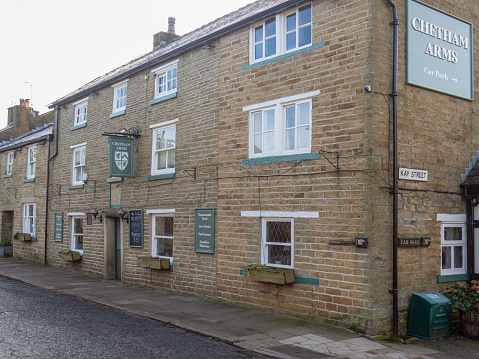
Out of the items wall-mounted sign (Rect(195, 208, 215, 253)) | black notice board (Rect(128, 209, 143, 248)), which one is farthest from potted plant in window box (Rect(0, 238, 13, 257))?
wall-mounted sign (Rect(195, 208, 215, 253))

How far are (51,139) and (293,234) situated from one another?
13.9 meters

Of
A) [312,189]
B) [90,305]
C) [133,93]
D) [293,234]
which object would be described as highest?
[133,93]

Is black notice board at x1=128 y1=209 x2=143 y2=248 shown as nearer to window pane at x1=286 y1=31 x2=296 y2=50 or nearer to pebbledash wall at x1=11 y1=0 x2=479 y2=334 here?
pebbledash wall at x1=11 y1=0 x2=479 y2=334

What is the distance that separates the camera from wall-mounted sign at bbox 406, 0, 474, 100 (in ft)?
33.5

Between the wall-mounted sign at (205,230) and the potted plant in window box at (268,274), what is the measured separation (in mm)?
1568

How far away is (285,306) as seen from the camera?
34.7 ft

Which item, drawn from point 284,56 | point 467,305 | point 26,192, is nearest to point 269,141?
point 284,56

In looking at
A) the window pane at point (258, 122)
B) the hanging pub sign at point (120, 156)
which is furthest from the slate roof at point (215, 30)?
the hanging pub sign at point (120, 156)

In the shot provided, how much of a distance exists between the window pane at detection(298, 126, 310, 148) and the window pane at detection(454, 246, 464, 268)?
3.99m

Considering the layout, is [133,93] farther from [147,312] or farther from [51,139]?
[147,312]

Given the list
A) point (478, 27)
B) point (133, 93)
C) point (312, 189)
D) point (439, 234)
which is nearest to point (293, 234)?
point (312, 189)

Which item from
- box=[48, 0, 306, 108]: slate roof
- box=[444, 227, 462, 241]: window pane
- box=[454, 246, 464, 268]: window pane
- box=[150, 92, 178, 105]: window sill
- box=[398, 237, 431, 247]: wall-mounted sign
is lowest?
box=[454, 246, 464, 268]: window pane

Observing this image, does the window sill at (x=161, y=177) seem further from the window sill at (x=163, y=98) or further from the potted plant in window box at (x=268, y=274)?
the potted plant in window box at (x=268, y=274)

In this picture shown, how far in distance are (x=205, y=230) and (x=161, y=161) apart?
318 cm
